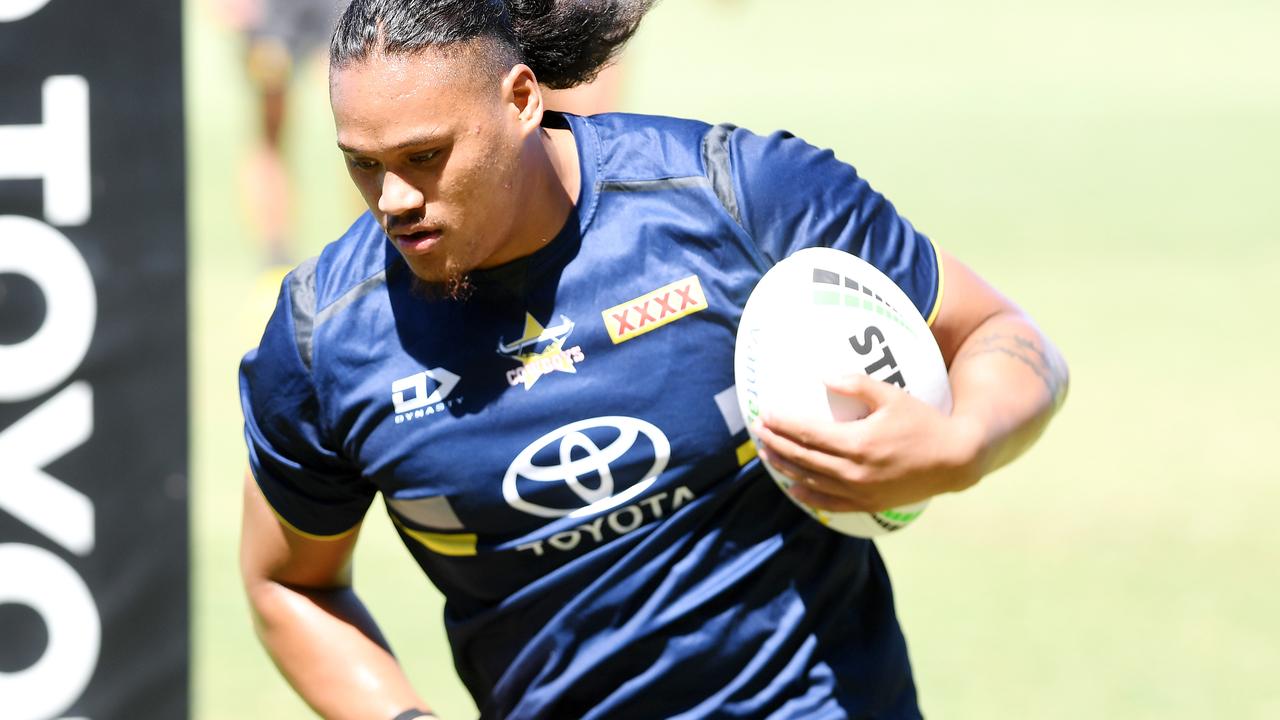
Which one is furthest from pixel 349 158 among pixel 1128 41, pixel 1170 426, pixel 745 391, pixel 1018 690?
pixel 1128 41

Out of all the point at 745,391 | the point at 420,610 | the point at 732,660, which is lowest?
the point at 420,610

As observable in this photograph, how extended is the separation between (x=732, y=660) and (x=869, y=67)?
20.2 meters

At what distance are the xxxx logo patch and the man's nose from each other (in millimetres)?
397

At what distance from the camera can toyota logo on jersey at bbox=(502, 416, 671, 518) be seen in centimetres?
303

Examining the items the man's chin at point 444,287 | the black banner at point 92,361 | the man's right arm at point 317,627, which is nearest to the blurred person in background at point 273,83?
the black banner at point 92,361

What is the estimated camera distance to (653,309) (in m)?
3.03

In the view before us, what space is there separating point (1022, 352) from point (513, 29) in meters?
1.05

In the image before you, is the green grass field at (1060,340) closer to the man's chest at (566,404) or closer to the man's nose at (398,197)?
the man's chest at (566,404)

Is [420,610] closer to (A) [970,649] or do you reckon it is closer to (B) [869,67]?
(A) [970,649]

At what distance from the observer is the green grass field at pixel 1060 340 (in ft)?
18.4

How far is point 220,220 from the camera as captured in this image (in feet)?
43.1

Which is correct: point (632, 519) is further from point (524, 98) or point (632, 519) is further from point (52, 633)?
point (52, 633)

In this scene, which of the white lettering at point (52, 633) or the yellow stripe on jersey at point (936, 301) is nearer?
the yellow stripe on jersey at point (936, 301)

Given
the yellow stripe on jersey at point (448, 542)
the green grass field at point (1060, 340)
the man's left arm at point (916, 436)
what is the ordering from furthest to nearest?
1. the green grass field at point (1060, 340)
2. the yellow stripe on jersey at point (448, 542)
3. the man's left arm at point (916, 436)
